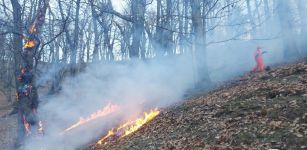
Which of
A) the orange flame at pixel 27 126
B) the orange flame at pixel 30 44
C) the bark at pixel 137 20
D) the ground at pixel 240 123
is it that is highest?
the bark at pixel 137 20

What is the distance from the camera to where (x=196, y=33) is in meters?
18.6

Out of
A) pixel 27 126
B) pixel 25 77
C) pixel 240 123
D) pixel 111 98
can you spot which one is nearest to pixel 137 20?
pixel 111 98

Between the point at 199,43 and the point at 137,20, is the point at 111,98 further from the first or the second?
the point at 199,43

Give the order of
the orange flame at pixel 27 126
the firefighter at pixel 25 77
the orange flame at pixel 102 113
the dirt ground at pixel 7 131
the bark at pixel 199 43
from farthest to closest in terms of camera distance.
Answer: the orange flame at pixel 102 113
the bark at pixel 199 43
the dirt ground at pixel 7 131
the orange flame at pixel 27 126
the firefighter at pixel 25 77

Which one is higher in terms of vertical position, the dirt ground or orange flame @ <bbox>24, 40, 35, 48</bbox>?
orange flame @ <bbox>24, 40, 35, 48</bbox>

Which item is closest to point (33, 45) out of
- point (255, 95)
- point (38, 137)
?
point (38, 137)

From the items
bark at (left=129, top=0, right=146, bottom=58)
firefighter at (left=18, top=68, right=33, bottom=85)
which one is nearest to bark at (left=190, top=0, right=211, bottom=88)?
bark at (left=129, top=0, right=146, bottom=58)

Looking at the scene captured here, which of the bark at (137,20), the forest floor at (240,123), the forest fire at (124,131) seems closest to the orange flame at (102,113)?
the forest fire at (124,131)

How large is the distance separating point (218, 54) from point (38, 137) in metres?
29.8

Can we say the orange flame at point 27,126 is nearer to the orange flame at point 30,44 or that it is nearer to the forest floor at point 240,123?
the orange flame at point 30,44

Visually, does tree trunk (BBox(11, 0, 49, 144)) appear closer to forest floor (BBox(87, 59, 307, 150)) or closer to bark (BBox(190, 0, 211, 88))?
forest floor (BBox(87, 59, 307, 150))

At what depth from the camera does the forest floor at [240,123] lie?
7.43 m

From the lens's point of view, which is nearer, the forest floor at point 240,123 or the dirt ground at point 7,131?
the forest floor at point 240,123

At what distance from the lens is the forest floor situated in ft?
24.4
